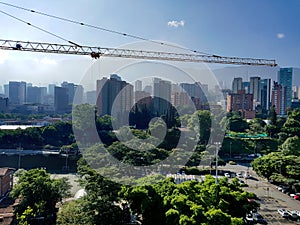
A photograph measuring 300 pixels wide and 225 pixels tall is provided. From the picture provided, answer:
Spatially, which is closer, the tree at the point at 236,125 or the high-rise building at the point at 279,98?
the tree at the point at 236,125

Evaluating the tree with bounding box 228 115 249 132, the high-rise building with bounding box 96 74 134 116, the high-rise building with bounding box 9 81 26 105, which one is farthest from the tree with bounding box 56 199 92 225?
the high-rise building with bounding box 9 81 26 105

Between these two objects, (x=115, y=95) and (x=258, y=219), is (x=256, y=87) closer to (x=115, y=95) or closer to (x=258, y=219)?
(x=115, y=95)

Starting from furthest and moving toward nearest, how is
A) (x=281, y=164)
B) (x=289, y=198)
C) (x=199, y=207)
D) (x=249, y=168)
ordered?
(x=249, y=168)
(x=281, y=164)
(x=289, y=198)
(x=199, y=207)

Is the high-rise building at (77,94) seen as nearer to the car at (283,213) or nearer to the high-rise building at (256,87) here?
the car at (283,213)

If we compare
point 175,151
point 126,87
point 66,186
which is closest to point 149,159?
point 175,151

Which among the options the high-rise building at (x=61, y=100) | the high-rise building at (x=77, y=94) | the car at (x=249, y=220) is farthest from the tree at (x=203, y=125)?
the high-rise building at (x=61, y=100)

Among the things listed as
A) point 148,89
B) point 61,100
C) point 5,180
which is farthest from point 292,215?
point 61,100

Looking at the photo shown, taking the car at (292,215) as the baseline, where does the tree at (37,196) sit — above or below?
above

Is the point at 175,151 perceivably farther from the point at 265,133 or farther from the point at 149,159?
the point at 265,133

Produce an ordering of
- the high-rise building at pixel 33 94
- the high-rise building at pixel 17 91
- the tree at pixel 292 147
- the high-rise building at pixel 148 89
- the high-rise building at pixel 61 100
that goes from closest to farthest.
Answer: the tree at pixel 292 147, the high-rise building at pixel 148 89, the high-rise building at pixel 61 100, the high-rise building at pixel 17 91, the high-rise building at pixel 33 94
